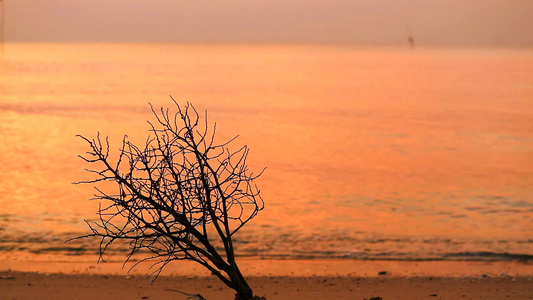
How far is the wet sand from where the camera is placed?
9.54 meters

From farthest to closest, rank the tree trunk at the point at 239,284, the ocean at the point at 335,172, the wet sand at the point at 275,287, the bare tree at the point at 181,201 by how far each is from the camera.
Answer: the ocean at the point at 335,172 < the wet sand at the point at 275,287 < the tree trunk at the point at 239,284 < the bare tree at the point at 181,201

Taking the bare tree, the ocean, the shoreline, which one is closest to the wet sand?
the shoreline

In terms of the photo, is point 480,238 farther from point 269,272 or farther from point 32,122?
point 32,122

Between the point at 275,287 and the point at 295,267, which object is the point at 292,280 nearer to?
the point at 275,287

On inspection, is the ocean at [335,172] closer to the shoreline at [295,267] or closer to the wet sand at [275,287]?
the shoreline at [295,267]

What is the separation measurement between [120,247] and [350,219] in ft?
16.4

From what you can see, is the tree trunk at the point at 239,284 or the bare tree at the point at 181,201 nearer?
the bare tree at the point at 181,201

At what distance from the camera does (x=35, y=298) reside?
29.9 feet

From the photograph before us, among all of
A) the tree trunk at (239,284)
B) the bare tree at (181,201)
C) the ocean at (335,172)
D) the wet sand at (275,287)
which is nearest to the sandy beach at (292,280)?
the wet sand at (275,287)

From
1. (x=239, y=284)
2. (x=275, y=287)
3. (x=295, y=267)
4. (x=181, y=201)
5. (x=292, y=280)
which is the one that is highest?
(x=181, y=201)

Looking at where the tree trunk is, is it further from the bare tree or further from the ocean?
the ocean

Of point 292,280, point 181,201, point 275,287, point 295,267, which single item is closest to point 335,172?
point 295,267

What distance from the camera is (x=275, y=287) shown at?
1020 cm

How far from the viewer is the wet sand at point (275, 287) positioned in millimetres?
9539
